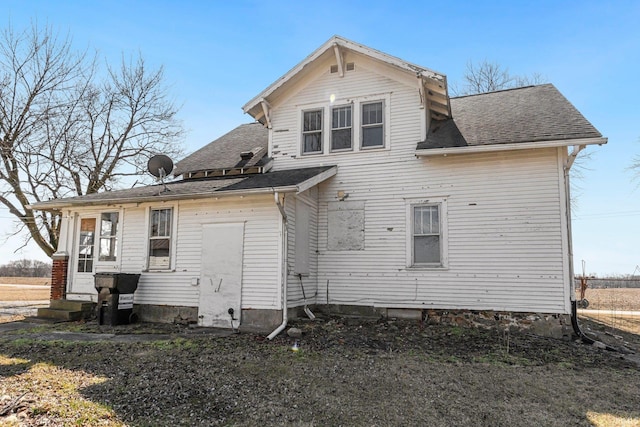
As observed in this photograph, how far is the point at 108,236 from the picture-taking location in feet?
36.3

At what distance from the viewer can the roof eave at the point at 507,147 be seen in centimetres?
826

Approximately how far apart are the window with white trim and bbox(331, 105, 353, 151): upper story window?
2.37 metres

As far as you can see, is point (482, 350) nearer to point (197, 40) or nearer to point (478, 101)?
point (478, 101)

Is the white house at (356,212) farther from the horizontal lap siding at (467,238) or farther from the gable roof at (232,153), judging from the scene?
the gable roof at (232,153)

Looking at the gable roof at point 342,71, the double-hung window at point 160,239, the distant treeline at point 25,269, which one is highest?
the gable roof at point 342,71

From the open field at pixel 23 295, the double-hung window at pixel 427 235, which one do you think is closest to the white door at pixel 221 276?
the double-hung window at pixel 427 235

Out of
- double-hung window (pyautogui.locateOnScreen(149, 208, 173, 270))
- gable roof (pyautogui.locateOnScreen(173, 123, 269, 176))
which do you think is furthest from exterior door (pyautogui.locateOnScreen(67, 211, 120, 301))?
gable roof (pyautogui.locateOnScreen(173, 123, 269, 176))

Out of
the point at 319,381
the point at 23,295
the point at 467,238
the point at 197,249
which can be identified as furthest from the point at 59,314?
the point at 23,295

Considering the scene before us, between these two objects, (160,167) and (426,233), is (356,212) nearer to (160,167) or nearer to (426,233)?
(426,233)

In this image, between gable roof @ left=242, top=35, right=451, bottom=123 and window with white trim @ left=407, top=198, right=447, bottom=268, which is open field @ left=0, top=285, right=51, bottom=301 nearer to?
gable roof @ left=242, top=35, right=451, bottom=123

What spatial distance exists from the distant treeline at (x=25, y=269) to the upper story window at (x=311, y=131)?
6570cm

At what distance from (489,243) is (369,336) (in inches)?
135

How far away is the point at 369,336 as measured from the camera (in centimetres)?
827

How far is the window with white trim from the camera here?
9719 mm
